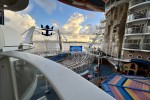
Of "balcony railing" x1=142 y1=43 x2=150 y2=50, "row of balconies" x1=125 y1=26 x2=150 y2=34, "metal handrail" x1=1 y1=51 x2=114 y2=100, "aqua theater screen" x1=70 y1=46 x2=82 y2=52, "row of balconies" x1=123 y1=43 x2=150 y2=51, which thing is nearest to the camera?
"metal handrail" x1=1 y1=51 x2=114 y2=100

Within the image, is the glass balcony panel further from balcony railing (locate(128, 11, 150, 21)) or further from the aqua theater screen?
the aqua theater screen

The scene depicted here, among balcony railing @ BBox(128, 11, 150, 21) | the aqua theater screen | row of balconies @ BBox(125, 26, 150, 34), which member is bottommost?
the aqua theater screen

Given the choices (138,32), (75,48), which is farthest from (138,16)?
(75,48)

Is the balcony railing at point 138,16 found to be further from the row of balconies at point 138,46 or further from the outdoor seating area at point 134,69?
the outdoor seating area at point 134,69

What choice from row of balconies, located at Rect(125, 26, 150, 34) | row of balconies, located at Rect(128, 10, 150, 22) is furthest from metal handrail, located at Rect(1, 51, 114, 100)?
row of balconies, located at Rect(128, 10, 150, 22)

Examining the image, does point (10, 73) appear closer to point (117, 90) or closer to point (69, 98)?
point (69, 98)

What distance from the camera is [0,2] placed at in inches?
103

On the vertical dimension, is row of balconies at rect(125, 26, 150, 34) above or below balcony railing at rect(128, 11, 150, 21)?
below

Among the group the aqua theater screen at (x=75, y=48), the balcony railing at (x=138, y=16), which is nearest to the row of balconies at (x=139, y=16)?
the balcony railing at (x=138, y=16)

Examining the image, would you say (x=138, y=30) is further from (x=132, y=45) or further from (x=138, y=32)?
(x=132, y=45)

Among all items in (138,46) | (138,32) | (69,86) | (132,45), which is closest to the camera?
(69,86)

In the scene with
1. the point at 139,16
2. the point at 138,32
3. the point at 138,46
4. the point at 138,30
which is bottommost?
the point at 138,46

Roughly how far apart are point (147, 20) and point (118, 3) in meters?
5.18

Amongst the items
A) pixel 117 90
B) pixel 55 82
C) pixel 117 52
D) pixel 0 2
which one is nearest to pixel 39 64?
pixel 55 82
